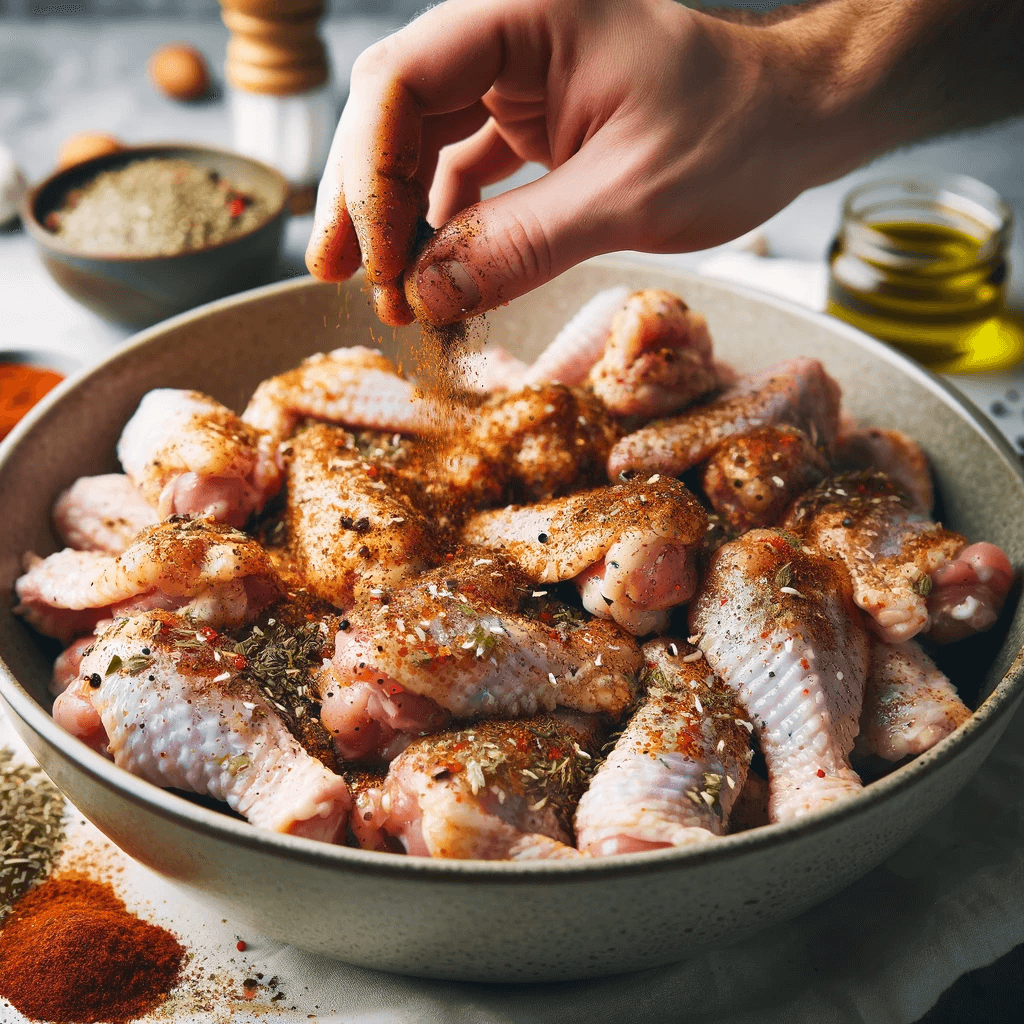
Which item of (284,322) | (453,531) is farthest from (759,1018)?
(284,322)

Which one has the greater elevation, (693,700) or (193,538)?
(193,538)

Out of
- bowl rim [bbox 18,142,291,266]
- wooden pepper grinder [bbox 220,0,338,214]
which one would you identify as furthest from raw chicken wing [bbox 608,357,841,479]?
wooden pepper grinder [bbox 220,0,338,214]

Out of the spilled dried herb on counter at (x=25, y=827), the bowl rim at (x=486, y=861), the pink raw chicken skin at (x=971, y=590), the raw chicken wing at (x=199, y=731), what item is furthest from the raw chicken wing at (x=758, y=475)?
the spilled dried herb on counter at (x=25, y=827)

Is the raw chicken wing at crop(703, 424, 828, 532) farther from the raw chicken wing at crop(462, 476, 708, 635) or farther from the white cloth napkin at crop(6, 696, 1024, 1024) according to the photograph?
the white cloth napkin at crop(6, 696, 1024, 1024)

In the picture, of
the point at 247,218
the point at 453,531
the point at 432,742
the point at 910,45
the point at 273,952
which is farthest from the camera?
the point at 247,218

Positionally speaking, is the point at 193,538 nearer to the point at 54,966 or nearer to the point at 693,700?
the point at 54,966
